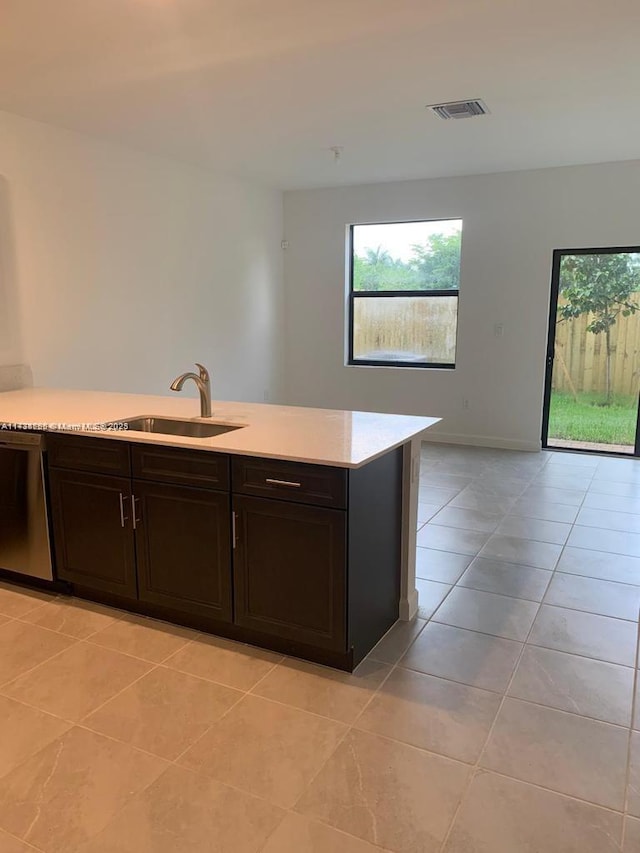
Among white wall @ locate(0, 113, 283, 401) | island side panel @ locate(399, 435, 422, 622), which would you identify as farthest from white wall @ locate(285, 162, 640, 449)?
island side panel @ locate(399, 435, 422, 622)

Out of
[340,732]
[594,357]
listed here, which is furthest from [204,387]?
[594,357]

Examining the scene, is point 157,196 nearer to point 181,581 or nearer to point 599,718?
point 181,581

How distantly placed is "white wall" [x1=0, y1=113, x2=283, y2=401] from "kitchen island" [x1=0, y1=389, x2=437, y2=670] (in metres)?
1.46

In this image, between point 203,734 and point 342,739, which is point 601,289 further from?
point 203,734

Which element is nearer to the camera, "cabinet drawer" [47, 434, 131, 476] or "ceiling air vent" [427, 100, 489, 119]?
"cabinet drawer" [47, 434, 131, 476]

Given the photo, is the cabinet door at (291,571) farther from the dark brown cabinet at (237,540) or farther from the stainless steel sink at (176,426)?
the stainless steel sink at (176,426)

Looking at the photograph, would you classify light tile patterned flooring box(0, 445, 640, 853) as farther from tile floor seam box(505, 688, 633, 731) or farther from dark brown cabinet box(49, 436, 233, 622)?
dark brown cabinet box(49, 436, 233, 622)

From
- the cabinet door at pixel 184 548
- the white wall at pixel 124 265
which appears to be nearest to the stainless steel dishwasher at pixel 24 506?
the cabinet door at pixel 184 548

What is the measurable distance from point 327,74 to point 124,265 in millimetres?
2273

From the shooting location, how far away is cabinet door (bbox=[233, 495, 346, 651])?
2.28 metres

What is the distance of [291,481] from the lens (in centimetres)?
231

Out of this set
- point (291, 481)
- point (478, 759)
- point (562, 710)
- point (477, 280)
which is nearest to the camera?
point (478, 759)

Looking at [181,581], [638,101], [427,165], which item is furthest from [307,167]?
[181,581]

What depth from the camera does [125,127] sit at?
167 inches
